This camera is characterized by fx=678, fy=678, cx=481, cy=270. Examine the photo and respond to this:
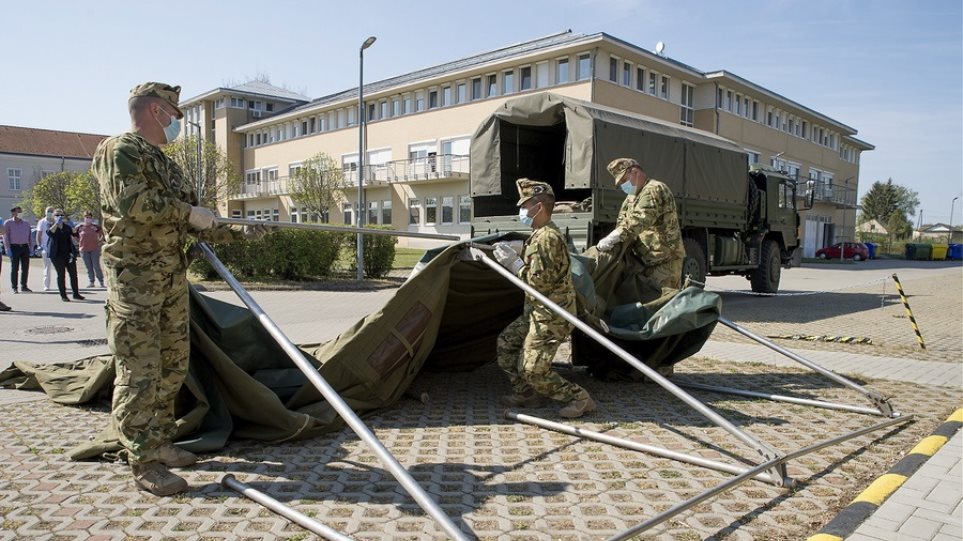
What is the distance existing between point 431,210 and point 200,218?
40.8 m

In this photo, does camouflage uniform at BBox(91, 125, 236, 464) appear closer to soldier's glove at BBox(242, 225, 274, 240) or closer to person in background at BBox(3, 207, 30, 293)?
soldier's glove at BBox(242, 225, 274, 240)

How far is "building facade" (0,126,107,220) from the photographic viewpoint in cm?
6869

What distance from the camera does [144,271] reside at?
3926mm

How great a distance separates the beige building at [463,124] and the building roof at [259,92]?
22 centimetres

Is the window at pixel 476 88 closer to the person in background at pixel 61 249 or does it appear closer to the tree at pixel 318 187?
the tree at pixel 318 187

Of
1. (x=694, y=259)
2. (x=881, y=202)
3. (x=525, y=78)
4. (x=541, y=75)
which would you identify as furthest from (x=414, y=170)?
(x=881, y=202)

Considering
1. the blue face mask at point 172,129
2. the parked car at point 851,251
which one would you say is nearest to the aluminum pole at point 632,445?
the blue face mask at point 172,129

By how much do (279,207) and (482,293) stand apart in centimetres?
5441

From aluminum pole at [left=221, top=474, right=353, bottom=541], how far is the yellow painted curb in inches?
114

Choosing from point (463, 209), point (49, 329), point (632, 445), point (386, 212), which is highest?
point (463, 209)

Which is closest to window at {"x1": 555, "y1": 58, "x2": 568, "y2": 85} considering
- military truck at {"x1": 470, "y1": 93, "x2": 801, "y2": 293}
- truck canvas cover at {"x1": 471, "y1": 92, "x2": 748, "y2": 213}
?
military truck at {"x1": 470, "y1": 93, "x2": 801, "y2": 293}

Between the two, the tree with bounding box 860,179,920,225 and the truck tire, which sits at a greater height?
the tree with bounding box 860,179,920,225

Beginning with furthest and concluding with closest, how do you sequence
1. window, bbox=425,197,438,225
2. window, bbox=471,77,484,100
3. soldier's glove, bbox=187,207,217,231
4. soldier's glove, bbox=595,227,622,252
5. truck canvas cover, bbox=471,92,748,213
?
window, bbox=425,197,438,225 < window, bbox=471,77,484,100 < truck canvas cover, bbox=471,92,748,213 < soldier's glove, bbox=595,227,622,252 < soldier's glove, bbox=187,207,217,231

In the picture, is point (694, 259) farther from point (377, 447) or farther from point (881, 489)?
point (377, 447)
